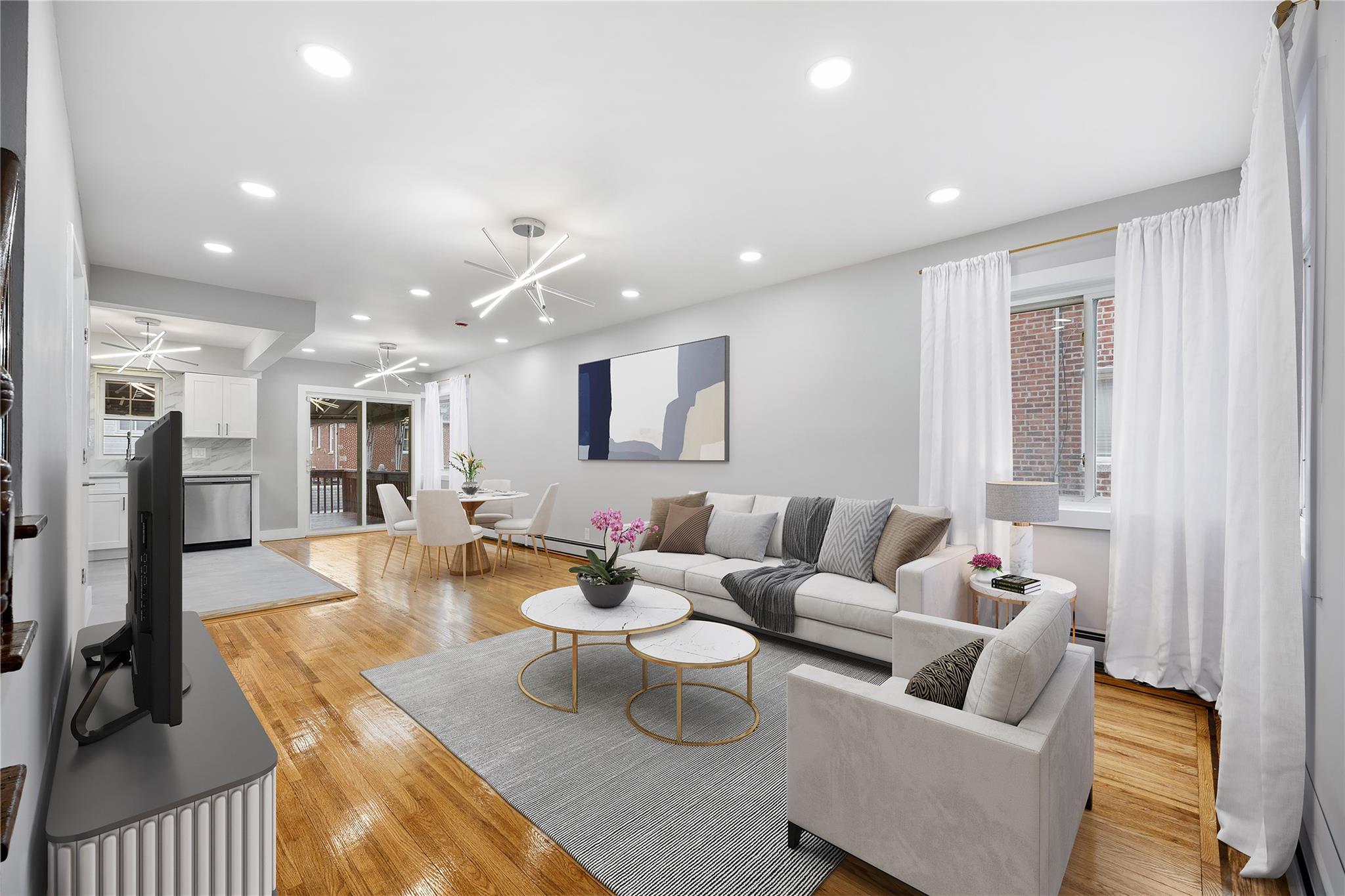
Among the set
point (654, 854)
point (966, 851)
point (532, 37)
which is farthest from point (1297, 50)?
point (654, 854)

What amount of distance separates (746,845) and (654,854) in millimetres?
291

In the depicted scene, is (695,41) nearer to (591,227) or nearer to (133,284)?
(591,227)

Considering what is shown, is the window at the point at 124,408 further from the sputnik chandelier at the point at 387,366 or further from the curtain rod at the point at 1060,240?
the curtain rod at the point at 1060,240

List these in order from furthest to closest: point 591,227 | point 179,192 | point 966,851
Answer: point 591,227 → point 179,192 → point 966,851

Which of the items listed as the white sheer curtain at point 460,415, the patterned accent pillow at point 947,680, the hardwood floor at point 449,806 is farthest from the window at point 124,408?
the patterned accent pillow at point 947,680

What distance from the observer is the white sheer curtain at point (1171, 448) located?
9.51ft

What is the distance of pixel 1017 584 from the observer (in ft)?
9.96

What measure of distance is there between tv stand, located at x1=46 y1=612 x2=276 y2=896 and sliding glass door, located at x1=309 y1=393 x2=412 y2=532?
7.76m

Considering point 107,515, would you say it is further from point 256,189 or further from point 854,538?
point 854,538

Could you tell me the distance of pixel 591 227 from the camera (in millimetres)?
3654

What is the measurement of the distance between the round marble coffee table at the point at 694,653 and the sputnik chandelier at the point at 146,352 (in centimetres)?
630

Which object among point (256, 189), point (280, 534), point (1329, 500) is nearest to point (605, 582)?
point (1329, 500)

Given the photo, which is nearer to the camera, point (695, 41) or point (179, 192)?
point (695, 41)

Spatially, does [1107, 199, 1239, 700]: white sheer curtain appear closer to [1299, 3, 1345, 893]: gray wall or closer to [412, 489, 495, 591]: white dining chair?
[1299, 3, 1345, 893]: gray wall
